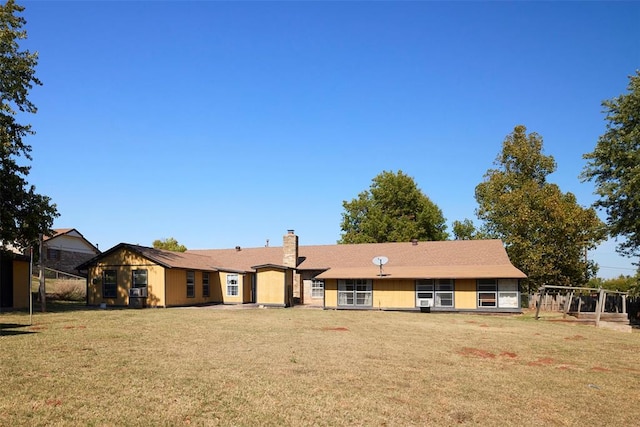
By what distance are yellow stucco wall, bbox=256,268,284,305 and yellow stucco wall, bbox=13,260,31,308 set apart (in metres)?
14.2

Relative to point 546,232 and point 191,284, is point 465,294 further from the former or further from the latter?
point 191,284

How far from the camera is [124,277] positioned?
108ft

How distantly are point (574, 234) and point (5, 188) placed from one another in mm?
40395

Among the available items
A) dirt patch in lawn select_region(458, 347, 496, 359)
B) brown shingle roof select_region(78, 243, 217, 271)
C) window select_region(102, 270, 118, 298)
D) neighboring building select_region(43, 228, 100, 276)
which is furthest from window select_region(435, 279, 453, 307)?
neighboring building select_region(43, 228, 100, 276)

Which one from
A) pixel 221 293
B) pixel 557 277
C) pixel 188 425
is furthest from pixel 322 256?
pixel 188 425

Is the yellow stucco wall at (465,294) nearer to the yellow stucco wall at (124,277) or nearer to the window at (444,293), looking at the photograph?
the window at (444,293)

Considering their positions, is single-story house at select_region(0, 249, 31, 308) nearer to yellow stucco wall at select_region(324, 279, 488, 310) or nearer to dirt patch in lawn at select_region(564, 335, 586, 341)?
yellow stucco wall at select_region(324, 279, 488, 310)

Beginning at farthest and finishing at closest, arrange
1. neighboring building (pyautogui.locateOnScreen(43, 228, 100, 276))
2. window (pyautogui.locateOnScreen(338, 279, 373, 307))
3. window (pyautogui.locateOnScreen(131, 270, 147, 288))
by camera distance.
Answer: neighboring building (pyautogui.locateOnScreen(43, 228, 100, 276))
window (pyautogui.locateOnScreen(338, 279, 373, 307))
window (pyautogui.locateOnScreen(131, 270, 147, 288))

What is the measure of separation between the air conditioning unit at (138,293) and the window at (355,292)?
1296 cm

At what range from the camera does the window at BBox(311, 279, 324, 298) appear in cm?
3684

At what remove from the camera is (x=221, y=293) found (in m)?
38.0

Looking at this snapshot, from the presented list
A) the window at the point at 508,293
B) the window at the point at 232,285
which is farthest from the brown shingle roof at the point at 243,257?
the window at the point at 508,293

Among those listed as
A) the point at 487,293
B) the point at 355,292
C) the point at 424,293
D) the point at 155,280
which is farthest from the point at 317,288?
the point at 487,293

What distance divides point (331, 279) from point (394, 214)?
992 inches
